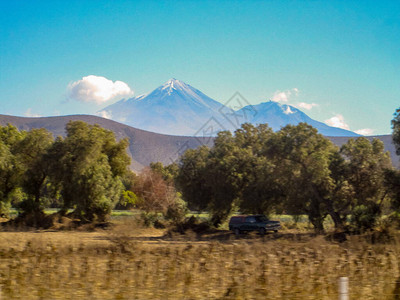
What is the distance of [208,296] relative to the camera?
24.5 ft

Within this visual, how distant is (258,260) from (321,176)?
76.6ft

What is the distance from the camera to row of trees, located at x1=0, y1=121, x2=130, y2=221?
44.5m

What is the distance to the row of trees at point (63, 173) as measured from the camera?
44.5 meters

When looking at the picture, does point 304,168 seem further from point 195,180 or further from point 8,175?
point 8,175

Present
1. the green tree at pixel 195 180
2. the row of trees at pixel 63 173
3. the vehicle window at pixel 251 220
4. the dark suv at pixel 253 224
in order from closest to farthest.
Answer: the dark suv at pixel 253 224, the vehicle window at pixel 251 220, the green tree at pixel 195 180, the row of trees at pixel 63 173

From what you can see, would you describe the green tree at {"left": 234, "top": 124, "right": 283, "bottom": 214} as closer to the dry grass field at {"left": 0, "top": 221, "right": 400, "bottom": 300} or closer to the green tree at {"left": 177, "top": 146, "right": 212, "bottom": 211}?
the green tree at {"left": 177, "top": 146, "right": 212, "bottom": 211}

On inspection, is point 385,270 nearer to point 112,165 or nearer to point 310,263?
point 310,263

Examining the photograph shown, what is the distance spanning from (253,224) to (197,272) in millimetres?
27363

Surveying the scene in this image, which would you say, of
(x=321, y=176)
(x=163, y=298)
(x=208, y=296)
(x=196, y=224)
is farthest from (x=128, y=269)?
(x=196, y=224)

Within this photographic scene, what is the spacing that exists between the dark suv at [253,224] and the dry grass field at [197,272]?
24.9 metres

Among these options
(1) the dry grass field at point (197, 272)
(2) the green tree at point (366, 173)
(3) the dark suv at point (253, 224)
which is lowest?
(3) the dark suv at point (253, 224)

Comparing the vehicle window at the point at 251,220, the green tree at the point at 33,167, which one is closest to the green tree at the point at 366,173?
the vehicle window at the point at 251,220

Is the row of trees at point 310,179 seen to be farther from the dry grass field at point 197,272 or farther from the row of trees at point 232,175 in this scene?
the dry grass field at point 197,272

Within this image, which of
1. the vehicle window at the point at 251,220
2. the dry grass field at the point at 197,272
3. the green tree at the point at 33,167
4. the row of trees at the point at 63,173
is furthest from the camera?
the green tree at the point at 33,167
